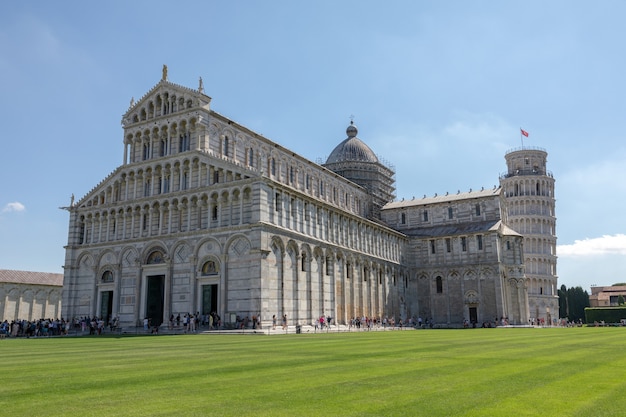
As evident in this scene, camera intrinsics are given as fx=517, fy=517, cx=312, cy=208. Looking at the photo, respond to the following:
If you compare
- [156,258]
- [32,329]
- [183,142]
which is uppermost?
[183,142]

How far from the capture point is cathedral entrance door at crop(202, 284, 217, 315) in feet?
136

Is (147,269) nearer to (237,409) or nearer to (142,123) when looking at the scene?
(142,123)

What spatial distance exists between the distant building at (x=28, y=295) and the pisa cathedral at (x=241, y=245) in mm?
15961

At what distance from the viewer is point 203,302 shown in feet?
138

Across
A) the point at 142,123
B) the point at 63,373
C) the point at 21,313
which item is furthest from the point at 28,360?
the point at 21,313

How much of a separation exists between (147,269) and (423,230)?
130ft

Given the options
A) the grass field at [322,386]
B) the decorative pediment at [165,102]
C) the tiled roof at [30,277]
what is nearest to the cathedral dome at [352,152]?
the decorative pediment at [165,102]

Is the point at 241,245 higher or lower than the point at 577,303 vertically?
higher

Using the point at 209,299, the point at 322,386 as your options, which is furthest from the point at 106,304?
the point at 322,386

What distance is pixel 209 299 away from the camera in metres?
41.7

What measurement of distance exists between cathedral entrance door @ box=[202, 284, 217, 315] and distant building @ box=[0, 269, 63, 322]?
103 ft

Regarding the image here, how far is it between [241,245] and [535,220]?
2667 inches

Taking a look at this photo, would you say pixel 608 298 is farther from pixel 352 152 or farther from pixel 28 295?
pixel 28 295

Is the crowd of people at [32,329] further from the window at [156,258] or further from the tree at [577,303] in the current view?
the tree at [577,303]
